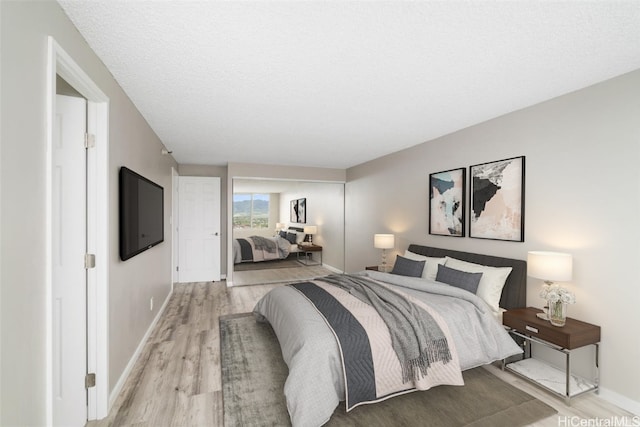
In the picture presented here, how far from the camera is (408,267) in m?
3.70

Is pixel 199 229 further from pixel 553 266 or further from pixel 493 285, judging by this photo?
pixel 553 266

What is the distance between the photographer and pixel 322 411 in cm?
188

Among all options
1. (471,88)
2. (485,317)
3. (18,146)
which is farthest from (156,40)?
(485,317)

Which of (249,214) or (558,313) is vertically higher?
(249,214)

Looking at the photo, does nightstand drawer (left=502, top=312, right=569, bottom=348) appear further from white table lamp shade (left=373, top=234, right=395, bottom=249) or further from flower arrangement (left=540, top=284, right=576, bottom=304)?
white table lamp shade (left=373, top=234, right=395, bottom=249)

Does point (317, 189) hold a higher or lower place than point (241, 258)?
higher

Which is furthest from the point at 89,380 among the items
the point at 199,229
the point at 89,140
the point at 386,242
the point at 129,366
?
the point at 199,229

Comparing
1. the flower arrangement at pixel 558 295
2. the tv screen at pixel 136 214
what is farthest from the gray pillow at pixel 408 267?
the tv screen at pixel 136 214

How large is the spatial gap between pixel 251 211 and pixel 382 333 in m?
8.29

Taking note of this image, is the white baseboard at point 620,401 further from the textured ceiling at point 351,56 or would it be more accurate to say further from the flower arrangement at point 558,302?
the textured ceiling at point 351,56

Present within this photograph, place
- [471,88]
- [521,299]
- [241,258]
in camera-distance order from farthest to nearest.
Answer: [241,258] → [521,299] → [471,88]

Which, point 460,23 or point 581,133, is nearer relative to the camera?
point 460,23

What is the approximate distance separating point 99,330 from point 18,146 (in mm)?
1411

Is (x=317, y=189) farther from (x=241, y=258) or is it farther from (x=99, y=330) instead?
(x=99, y=330)
